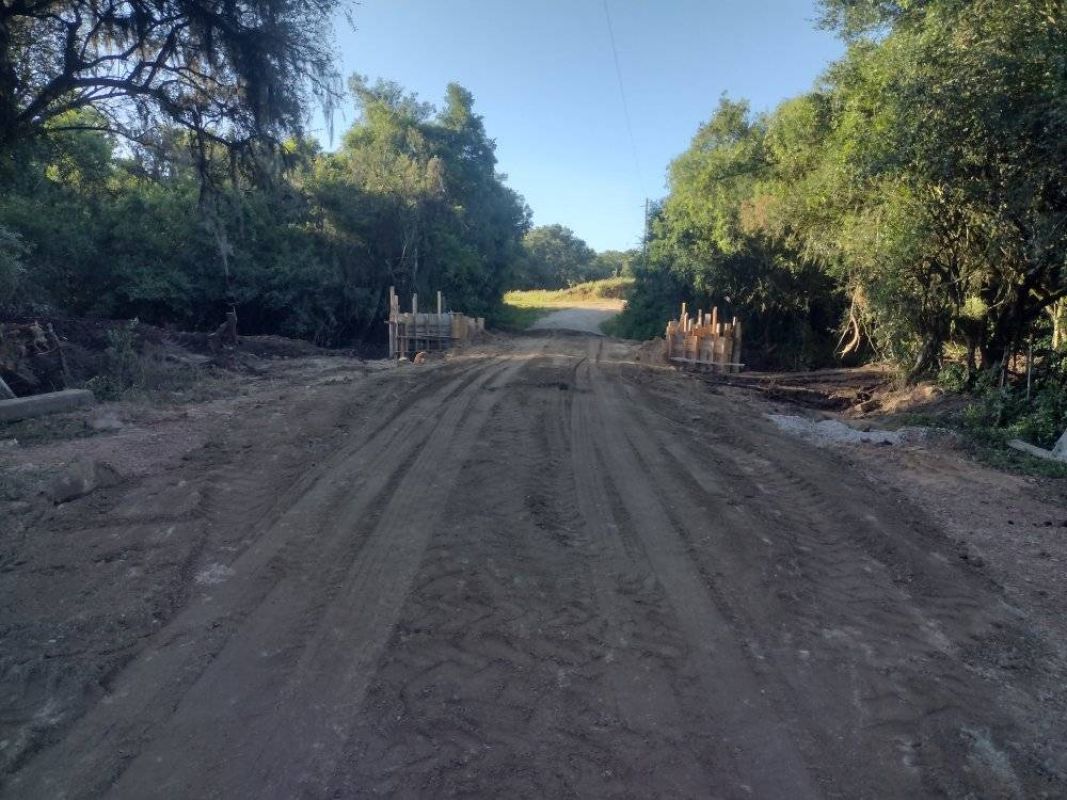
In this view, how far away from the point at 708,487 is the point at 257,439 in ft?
17.9

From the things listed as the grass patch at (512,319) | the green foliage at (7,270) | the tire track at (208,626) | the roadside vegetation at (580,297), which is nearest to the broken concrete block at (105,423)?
the tire track at (208,626)

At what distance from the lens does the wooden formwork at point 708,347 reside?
20734mm

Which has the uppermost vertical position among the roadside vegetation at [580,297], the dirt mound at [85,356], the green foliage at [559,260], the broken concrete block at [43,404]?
the green foliage at [559,260]

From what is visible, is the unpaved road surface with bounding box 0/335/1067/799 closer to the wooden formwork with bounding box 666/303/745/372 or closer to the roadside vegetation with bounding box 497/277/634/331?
the wooden formwork with bounding box 666/303/745/372

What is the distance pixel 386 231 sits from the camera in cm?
2981

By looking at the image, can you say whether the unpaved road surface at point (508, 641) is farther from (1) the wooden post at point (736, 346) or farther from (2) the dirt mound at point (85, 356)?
(1) the wooden post at point (736, 346)

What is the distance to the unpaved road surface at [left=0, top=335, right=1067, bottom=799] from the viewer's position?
3.38 meters

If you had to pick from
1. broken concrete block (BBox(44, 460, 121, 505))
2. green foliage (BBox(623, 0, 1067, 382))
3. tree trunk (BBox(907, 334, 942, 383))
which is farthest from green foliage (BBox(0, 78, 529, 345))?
tree trunk (BBox(907, 334, 942, 383))

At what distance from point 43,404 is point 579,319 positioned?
37906 millimetres

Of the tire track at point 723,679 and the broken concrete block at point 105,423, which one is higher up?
the broken concrete block at point 105,423

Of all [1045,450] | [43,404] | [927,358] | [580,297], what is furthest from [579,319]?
[43,404]

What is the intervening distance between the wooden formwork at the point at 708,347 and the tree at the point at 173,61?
12.6m

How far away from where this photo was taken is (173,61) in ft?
37.8

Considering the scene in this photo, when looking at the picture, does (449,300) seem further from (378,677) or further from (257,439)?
(378,677)
